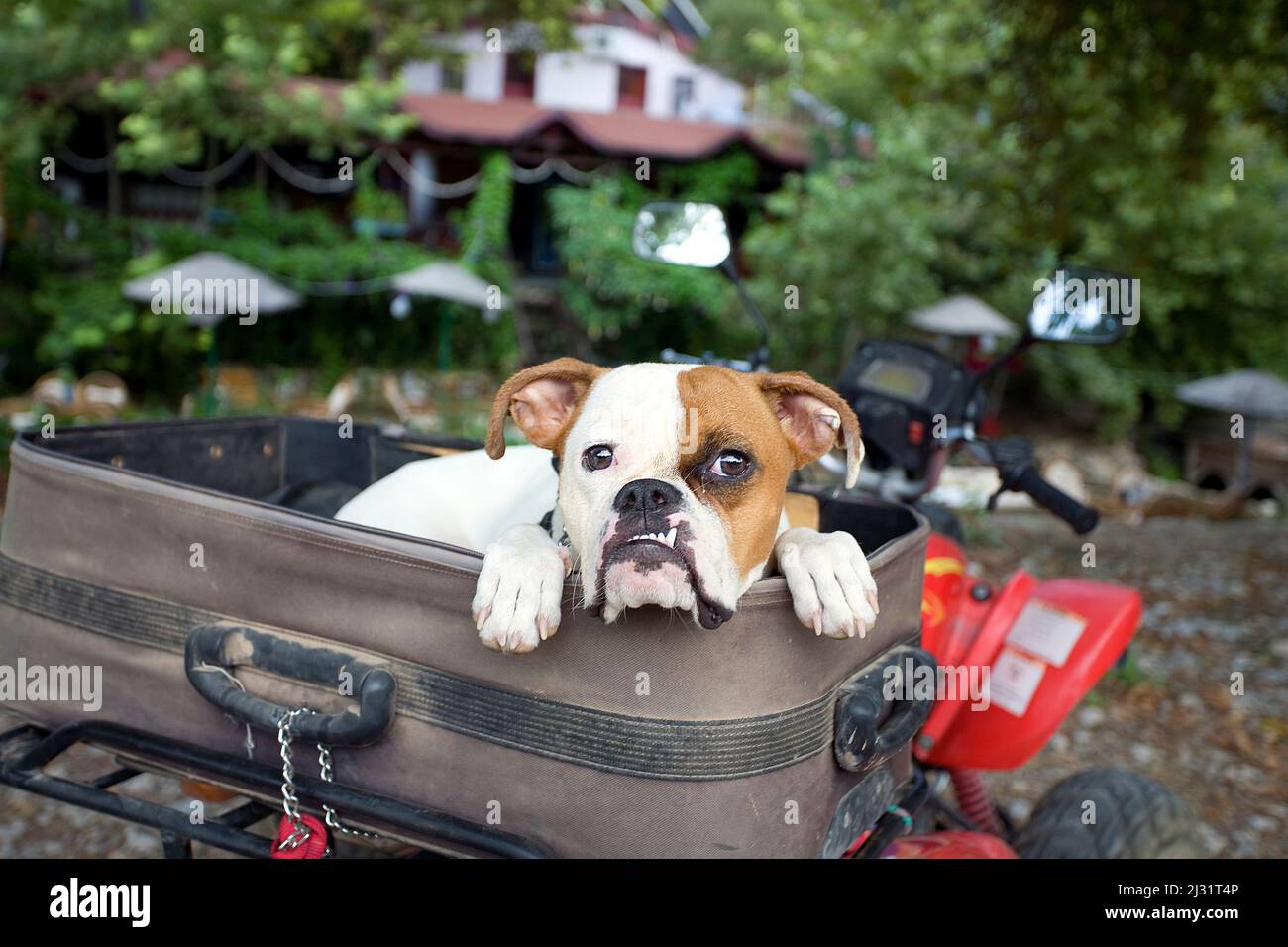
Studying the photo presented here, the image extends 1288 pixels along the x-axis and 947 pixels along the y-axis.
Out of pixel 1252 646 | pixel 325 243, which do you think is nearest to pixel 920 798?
pixel 1252 646

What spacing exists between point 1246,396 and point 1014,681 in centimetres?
1627

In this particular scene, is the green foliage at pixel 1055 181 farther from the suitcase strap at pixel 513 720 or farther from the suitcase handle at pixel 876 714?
the suitcase strap at pixel 513 720

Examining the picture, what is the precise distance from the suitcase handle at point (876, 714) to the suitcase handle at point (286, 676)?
2.24 ft

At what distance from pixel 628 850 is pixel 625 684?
24cm

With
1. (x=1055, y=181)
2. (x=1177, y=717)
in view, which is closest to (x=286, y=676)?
(x=1177, y=717)

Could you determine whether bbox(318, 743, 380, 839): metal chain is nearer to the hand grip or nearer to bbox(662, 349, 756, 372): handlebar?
bbox(662, 349, 756, 372): handlebar

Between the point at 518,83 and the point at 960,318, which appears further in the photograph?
the point at 518,83

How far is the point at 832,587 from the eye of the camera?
146cm

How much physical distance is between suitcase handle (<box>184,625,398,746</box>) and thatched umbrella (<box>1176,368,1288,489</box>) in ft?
54.4

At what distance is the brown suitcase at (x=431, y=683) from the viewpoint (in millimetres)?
1380

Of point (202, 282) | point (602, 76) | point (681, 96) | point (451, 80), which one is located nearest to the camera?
point (202, 282)
